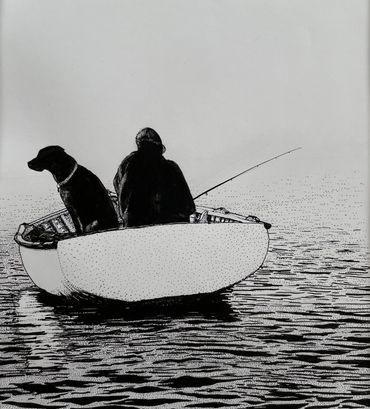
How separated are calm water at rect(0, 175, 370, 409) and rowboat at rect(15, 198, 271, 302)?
0.08m

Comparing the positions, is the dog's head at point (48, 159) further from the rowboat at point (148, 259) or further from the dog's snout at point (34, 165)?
the rowboat at point (148, 259)

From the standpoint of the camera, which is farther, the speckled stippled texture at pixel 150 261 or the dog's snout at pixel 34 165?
the speckled stippled texture at pixel 150 261

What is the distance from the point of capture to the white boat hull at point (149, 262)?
3.73 meters

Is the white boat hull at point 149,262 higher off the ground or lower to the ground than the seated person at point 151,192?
lower

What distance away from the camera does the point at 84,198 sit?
3.94m

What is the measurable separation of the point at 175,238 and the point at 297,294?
577mm

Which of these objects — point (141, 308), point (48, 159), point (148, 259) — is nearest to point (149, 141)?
point (48, 159)

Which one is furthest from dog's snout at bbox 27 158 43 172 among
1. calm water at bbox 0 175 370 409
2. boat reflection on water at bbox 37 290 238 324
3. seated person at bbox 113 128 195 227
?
boat reflection on water at bbox 37 290 238 324

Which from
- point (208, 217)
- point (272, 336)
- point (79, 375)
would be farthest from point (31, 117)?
point (208, 217)

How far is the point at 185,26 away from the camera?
3.19 meters

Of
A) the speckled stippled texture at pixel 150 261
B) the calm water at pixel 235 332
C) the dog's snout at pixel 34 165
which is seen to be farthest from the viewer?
the speckled stippled texture at pixel 150 261

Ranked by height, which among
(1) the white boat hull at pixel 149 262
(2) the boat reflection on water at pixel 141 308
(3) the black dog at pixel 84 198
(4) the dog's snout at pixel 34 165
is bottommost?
(2) the boat reflection on water at pixel 141 308

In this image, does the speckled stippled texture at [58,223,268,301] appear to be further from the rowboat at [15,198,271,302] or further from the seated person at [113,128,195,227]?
the seated person at [113,128,195,227]

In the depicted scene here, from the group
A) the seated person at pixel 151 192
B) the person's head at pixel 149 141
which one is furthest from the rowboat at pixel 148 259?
the person's head at pixel 149 141
